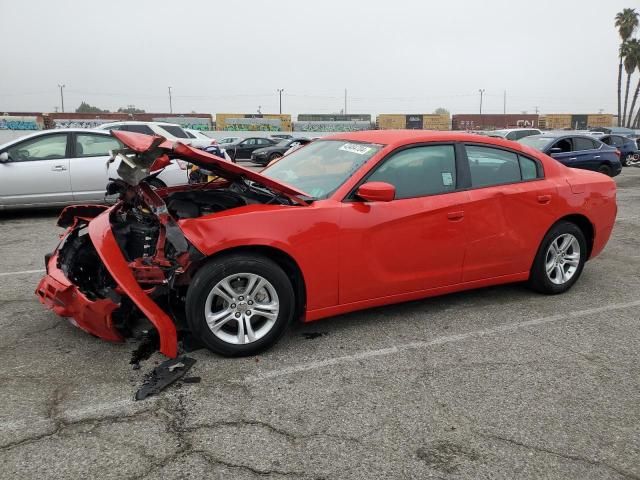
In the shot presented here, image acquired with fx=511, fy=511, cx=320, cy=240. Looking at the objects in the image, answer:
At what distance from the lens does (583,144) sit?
46.2ft

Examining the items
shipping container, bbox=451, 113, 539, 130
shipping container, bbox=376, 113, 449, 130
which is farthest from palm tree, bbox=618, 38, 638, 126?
shipping container, bbox=376, 113, 449, 130

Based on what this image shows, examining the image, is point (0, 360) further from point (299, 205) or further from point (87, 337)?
point (299, 205)

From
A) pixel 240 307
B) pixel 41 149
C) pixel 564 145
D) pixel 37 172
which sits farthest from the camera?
pixel 564 145

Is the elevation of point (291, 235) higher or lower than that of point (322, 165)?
lower

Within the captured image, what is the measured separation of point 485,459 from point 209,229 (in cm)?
199

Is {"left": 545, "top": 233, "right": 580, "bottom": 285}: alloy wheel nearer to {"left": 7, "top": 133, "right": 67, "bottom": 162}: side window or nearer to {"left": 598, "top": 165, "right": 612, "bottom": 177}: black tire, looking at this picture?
{"left": 7, "top": 133, "right": 67, "bottom": 162}: side window

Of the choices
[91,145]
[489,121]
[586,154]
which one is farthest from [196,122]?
[91,145]

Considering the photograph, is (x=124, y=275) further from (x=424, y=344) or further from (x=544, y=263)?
(x=544, y=263)

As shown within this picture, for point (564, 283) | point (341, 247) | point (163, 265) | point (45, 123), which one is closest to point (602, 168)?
point (564, 283)

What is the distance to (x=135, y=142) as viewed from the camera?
319 cm

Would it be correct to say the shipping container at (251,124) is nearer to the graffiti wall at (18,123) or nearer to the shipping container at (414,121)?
the shipping container at (414,121)

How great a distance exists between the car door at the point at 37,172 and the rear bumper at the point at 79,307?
5395 mm

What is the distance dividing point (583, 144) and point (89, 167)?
12521 millimetres

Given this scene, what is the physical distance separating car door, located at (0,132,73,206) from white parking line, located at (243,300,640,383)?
6.41 metres
